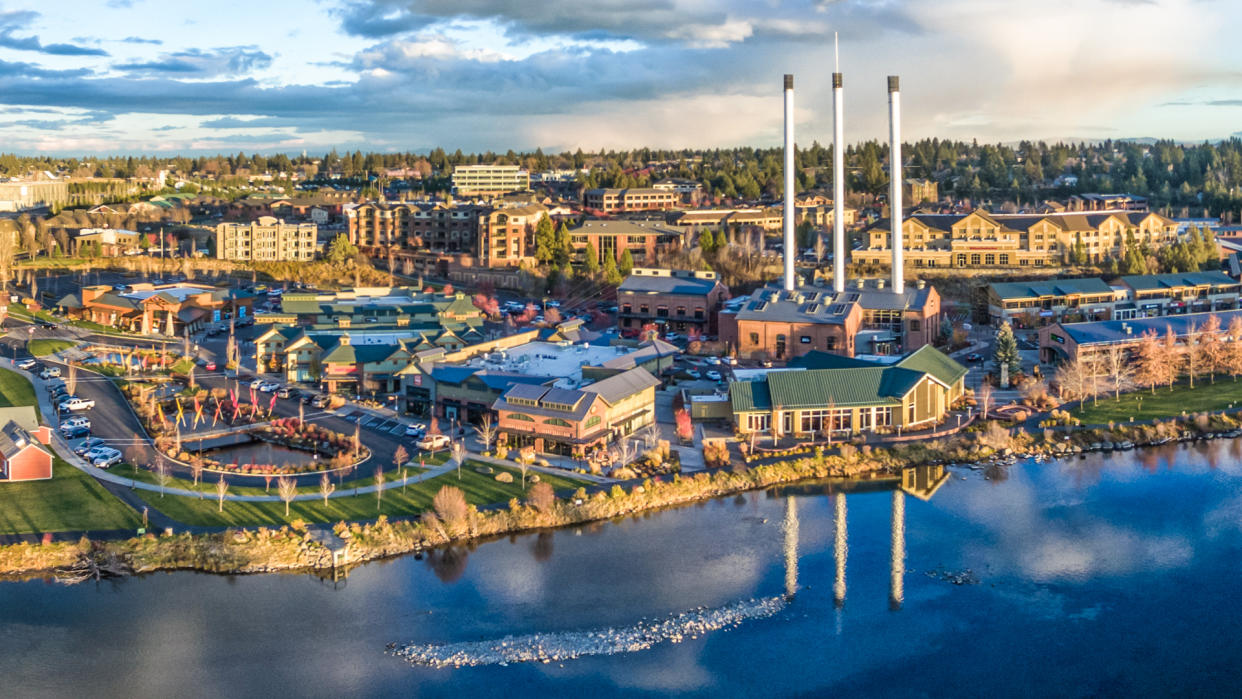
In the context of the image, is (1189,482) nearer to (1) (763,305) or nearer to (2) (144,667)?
(1) (763,305)

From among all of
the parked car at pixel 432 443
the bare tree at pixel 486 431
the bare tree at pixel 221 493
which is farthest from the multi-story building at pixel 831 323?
the bare tree at pixel 221 493

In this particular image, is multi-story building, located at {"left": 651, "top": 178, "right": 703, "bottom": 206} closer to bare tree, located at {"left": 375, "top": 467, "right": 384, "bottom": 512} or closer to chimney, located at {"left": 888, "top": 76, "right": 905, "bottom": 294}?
chimney, located at {"left": 888, "top": 76, "right": 905, "bottom": 294}

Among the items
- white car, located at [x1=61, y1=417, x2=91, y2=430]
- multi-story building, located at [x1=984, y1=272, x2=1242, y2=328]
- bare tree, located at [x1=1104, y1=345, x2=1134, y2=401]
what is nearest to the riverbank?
bare tree, located at [x1=1104, y1=345, x2=1134, y2=401]

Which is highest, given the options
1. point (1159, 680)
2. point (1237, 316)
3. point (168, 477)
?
point (1237, 316)

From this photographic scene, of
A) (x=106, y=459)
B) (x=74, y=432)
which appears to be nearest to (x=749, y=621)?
(x=106, y=459)

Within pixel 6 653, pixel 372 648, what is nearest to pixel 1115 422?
pixel 372 648

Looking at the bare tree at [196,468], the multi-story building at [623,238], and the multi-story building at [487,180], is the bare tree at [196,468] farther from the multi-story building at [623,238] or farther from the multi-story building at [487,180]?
the multi-story building at [487,180]
